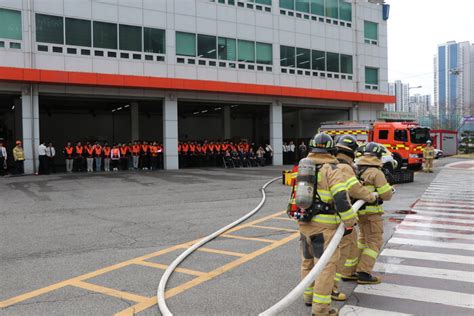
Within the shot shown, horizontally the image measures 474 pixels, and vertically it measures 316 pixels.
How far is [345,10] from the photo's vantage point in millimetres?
34156

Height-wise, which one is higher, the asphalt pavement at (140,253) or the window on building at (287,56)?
the window on building at (287,56)

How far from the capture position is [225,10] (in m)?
28.1

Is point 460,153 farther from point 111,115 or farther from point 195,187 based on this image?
point 195,187

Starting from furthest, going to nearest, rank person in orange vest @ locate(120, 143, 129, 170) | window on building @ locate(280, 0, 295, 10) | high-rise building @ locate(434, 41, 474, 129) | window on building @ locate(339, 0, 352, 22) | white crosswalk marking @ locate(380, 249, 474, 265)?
high-rise building @ locate(434, 41, 474, 129) < window on building @ locate(339, 0, 352, 22) < window on building @ locate(280, 0, 295, 10) < person in orange vest @ locate(120, 143, 129, 170) < white crosswalk marking @ locate(380, 249, 474, 265)

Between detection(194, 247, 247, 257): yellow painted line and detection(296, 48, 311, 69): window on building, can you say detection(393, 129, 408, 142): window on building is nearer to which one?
detection(296, 48, 311, 69): window on building

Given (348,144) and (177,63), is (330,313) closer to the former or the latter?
(348,144)

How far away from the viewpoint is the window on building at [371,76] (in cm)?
3544

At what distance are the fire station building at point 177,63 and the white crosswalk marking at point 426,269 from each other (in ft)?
60.6

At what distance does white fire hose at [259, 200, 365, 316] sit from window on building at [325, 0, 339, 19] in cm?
3164

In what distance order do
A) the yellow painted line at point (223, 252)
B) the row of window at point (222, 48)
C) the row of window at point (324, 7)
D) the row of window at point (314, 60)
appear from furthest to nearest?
the row of window at point (324, 7) → the row of window at point (314, 60) → the row of window at point (222, 48) → the yellow painted line at point (223, 252)

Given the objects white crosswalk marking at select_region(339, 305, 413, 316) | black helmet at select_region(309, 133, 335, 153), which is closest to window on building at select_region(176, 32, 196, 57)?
black helmet at select_region(309, 133, 335, 153)

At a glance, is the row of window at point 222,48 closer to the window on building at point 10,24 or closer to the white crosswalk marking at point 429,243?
the window on building at point 10,24

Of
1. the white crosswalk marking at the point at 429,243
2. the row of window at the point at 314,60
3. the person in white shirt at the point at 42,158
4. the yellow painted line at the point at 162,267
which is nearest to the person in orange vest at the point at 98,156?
the person in white shirt at the point at 42,158

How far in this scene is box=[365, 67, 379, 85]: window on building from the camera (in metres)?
35.4
